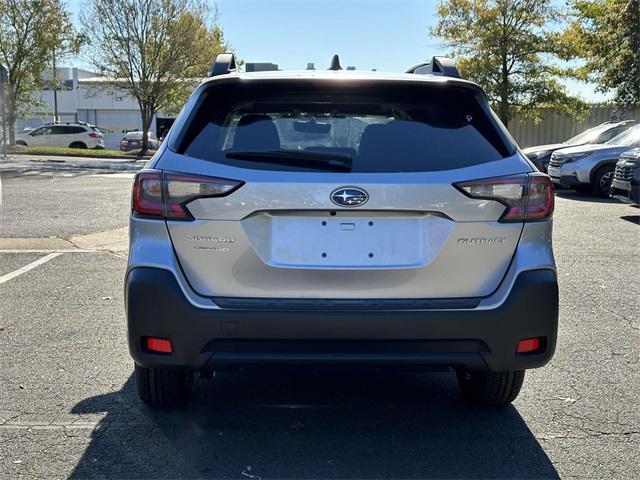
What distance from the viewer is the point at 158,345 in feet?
10.6

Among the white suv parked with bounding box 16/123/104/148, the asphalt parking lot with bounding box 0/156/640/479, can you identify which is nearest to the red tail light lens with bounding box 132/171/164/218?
the asphalt parking lot with bounding box 0/156/640/479

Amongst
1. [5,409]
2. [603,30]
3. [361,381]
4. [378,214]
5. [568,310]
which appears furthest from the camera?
[603,30]

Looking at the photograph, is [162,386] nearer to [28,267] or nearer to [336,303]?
[336,303]

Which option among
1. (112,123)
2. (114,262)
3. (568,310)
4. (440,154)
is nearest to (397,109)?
(440,154)

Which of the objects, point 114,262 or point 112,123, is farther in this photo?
point 112,123

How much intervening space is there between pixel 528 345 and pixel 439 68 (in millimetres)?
1700

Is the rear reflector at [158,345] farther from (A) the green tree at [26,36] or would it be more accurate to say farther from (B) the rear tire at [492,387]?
(A) the green tree at [26,36]

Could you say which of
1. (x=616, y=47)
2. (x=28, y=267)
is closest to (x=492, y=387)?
(x=28, y=267)

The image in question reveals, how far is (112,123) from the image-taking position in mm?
66562

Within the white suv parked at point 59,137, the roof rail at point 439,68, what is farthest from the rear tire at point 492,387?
the white suv parked at point 59,137

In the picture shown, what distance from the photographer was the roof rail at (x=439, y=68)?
4043 millimetres

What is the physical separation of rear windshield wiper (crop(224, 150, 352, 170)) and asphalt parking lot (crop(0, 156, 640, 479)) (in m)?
1.32

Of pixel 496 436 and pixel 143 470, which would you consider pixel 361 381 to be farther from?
pixel 143 470

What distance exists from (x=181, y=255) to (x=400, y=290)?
96cm
